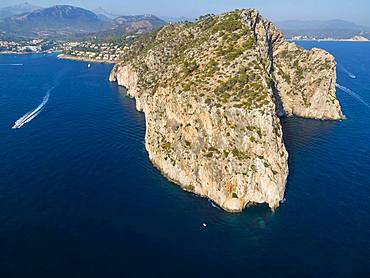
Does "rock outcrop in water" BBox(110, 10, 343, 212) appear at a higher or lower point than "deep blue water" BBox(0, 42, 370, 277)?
higher

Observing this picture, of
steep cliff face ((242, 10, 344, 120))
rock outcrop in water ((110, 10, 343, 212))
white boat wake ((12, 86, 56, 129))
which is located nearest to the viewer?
rock outcrop in water ((110, 10, 343, 212))

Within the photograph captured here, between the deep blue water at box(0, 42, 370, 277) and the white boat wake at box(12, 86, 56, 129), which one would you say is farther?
the white boat wake at box(12, 86, 56, 129)

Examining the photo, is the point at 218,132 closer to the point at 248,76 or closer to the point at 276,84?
the point at 248,76

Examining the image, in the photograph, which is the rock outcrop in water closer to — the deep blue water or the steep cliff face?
the deep blue water

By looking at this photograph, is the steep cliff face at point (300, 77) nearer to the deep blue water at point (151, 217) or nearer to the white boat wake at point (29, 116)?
the deep blue water at point (151, 217)

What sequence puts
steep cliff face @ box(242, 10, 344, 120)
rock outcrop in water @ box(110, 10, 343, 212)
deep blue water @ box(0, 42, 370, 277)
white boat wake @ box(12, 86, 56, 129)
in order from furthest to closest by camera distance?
steep cliff face @ box(242, 10, 344, 120) < white boat wake @ box(12, 86, 56, 129) < rock outcrop in water @ box(110, 10, 343, 212) < deep blue water @ box(0, 42, 370, 277)

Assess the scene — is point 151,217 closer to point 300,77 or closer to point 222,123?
point 222,123

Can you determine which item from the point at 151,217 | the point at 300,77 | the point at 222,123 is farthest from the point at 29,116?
the point at 300,77


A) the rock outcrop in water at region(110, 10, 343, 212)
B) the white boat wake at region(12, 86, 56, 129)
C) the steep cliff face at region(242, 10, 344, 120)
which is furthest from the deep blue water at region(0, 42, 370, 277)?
the steep cliff face at region(242, 10, 344, 120)
